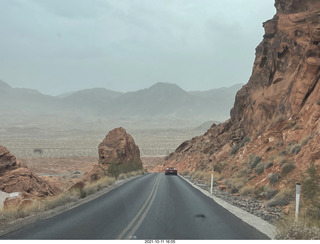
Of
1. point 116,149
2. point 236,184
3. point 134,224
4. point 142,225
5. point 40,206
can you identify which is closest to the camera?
point 142,225

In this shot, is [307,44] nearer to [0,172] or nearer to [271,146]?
[271,146]

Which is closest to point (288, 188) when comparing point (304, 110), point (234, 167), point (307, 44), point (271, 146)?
point (271, 146)

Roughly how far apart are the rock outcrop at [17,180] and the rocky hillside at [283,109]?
12378 millimetres

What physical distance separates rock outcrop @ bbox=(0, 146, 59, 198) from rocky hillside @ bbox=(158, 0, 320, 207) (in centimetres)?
1238

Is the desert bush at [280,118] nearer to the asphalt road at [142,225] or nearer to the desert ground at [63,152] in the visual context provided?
the asphalt road at [142,225]

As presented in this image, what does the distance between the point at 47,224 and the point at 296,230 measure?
7054 mm

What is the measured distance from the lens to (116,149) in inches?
1657

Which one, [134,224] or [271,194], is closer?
[134,224]

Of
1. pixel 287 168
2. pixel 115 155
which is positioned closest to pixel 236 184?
pixel 287 168

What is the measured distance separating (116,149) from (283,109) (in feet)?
75.3

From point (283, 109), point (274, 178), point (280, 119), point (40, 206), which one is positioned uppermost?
point (283, 109)

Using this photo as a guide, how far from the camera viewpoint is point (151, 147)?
121 m

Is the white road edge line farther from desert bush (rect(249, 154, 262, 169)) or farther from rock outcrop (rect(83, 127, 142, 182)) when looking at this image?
rock outcrop (rect(83, 127, 142, 182))

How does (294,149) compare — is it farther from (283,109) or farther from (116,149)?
(116,149)
